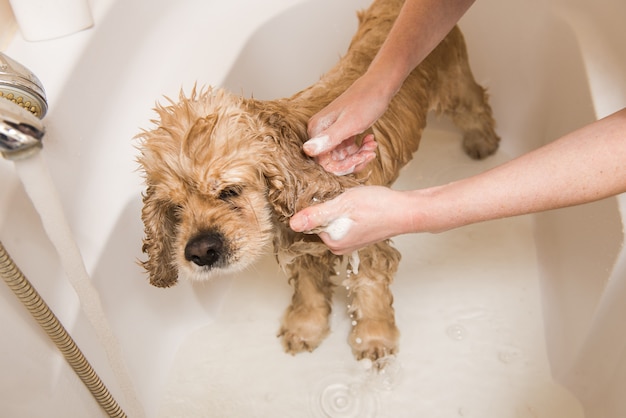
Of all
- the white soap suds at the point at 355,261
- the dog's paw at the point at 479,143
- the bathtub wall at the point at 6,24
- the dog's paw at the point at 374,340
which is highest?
the bathtub wall at the point at 6,24

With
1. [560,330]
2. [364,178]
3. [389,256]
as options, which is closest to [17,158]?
[364,178]

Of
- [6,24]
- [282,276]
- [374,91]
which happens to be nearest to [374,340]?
[282,276]

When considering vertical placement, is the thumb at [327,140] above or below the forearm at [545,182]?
below

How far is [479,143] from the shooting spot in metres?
2.03

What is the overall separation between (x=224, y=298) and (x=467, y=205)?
0.99 metres

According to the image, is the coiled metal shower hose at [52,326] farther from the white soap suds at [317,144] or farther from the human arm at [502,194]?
the white soap suds at [317,144]

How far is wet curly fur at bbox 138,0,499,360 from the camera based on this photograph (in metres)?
1.17

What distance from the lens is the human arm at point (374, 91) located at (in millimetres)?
1263

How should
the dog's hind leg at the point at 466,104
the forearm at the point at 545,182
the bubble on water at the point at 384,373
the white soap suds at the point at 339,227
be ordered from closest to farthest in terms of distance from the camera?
the forearm at the point at 545,182
the white soap suds at the point at 339,227
the bubble on water at the point at 384,373
the dog's hind leg at the point at 466,104

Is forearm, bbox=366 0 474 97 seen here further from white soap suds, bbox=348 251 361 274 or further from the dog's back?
white soap suds, bbox=348 251 361 274

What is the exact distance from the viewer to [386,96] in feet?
4.36

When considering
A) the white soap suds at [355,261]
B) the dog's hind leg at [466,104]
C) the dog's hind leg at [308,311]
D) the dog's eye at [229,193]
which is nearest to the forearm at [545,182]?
the dog's eye at [229,193]

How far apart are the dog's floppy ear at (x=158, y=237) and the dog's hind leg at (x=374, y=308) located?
507 millimetres

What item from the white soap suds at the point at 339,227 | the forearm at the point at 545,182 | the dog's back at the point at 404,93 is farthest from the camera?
the dog's back at the point at 404,93
